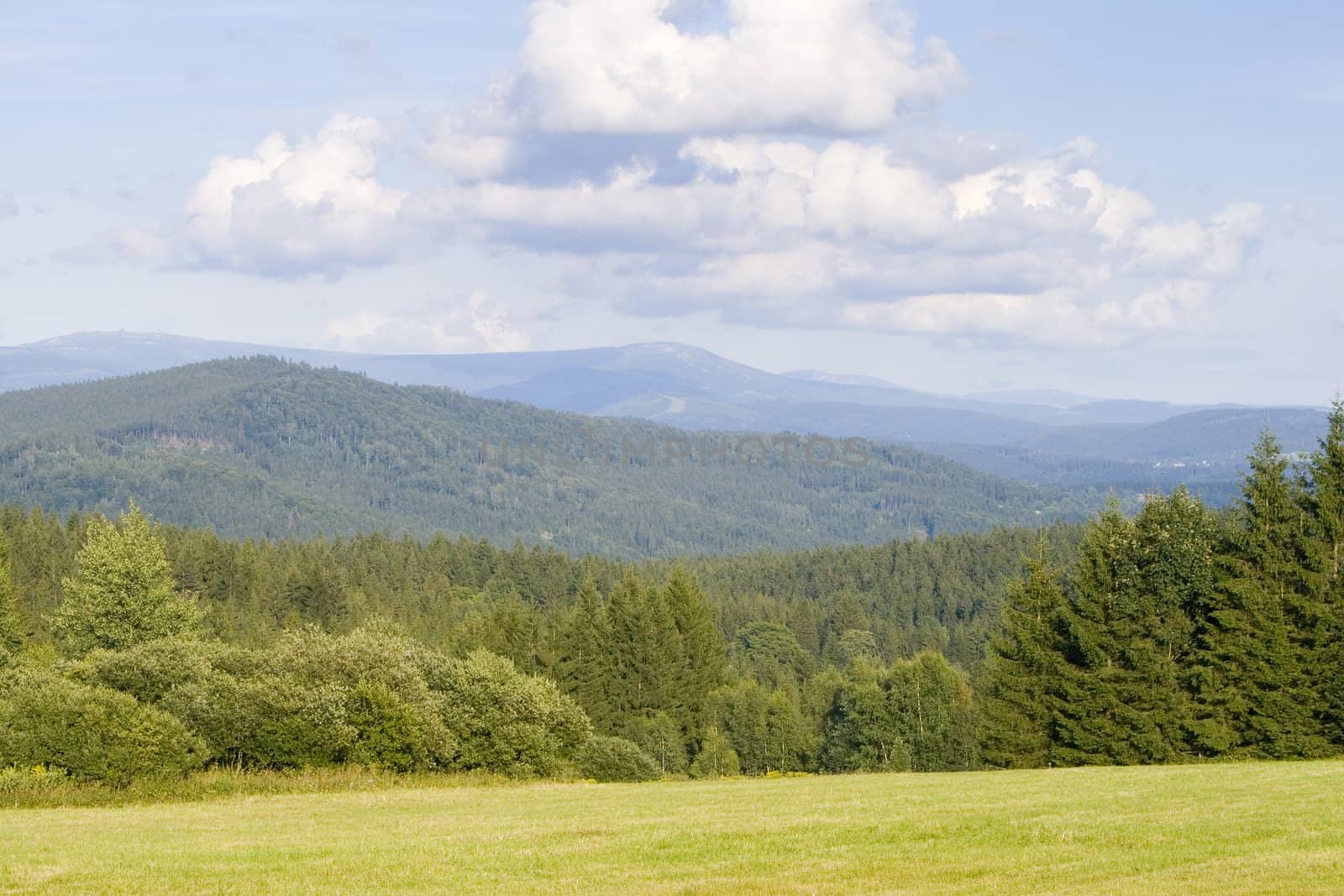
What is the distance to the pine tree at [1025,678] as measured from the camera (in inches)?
2148

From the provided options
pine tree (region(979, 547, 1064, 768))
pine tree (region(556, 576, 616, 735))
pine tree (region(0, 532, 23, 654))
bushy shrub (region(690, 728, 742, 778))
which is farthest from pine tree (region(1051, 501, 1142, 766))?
pine tree (region(0, 532, 23, 654))

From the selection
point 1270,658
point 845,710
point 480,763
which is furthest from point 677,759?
point 1270,658

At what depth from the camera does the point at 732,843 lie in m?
23.7

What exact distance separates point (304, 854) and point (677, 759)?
223 feet

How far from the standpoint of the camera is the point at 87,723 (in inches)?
1463

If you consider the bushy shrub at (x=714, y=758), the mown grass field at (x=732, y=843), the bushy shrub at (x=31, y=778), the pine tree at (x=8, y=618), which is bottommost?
the bushy shrub at (x=714, y=758)

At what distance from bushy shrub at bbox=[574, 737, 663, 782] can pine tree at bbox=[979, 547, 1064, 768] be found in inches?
587

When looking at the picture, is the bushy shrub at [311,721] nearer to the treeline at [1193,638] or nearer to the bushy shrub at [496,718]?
the bushy shrub at [496,718]

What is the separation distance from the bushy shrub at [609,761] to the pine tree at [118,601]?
83.6 ft

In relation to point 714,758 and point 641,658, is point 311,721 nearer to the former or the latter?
point 641,658

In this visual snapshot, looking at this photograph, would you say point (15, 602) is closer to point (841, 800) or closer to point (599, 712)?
point (599, 712)

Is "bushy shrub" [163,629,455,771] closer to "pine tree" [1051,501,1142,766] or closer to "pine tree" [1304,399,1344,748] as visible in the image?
"pine tree" [1051,501,1142,766]

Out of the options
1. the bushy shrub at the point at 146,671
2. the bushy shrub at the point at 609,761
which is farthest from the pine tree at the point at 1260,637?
the bushy shrub at the point at 146,671

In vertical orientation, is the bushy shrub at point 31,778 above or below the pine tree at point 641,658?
above
